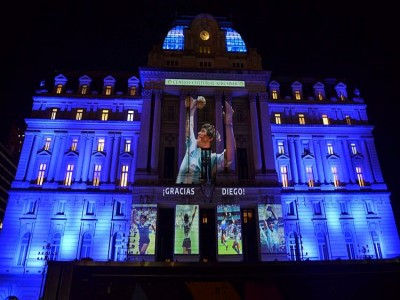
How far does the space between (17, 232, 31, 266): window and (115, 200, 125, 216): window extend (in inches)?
481

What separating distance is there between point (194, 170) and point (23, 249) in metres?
25.8

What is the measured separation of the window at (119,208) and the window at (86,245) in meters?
4.89

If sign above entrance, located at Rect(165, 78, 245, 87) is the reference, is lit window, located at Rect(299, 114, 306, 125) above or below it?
below

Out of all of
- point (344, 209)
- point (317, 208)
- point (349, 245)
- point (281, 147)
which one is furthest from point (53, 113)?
point (349, 245)

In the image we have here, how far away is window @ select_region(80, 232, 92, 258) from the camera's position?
47.9m

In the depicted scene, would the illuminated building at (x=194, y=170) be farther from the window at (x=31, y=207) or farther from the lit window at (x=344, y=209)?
the lit window at (x=344, y=209)

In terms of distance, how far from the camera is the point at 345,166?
5575cm

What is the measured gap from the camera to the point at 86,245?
48469 mm

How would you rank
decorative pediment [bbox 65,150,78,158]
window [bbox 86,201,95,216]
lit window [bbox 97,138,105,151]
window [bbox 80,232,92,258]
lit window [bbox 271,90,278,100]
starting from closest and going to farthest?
window [bbox 80,232,92,258]
window [bbox 86,201,95,216]
decorative pediment [bbox 65,150,78,158]
lit window [bbox 97,138,105,151]
lit window [bbox 271,90,278,100]

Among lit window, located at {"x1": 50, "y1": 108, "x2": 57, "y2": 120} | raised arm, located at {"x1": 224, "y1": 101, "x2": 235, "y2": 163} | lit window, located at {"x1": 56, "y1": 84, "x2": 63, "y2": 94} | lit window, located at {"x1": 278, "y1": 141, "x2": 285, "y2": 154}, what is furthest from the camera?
lit window, located at {"x1": 56, "y1": 84, "x2": 63, "y2": 94}

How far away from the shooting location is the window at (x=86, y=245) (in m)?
47.9

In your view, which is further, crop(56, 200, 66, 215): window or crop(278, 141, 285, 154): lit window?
crop(278, 141, 285, 154): lit window

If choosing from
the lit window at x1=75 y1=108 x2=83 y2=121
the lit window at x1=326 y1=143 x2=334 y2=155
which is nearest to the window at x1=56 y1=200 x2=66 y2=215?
the lit window at x1=75 y1=108 x2=83 y2=121

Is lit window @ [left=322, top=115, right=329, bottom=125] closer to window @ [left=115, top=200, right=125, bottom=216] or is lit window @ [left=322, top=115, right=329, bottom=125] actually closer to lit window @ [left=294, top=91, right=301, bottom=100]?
lit window @ [left=294, top=91, right=301, bottom=100]
